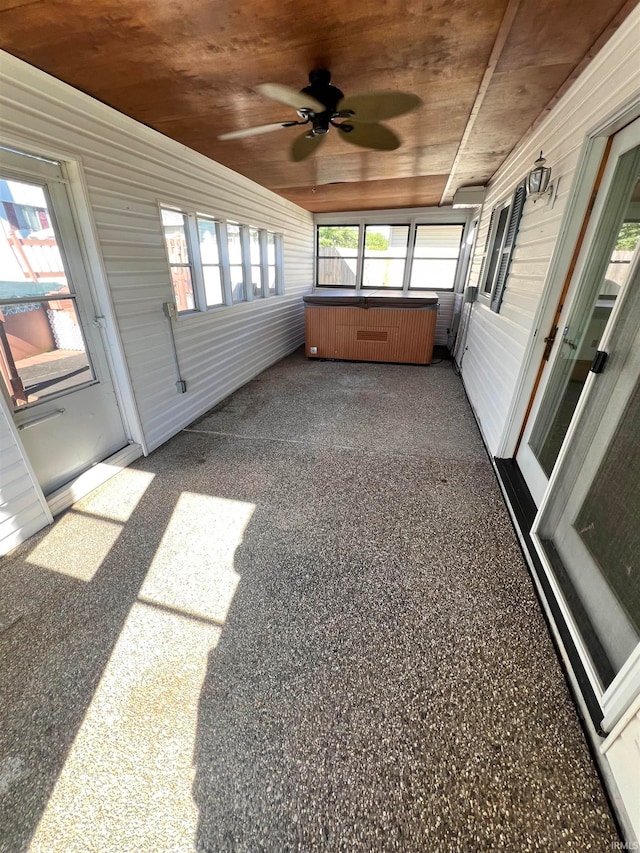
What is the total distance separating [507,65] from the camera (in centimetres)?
192

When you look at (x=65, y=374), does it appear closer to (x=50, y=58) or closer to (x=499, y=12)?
(x=50, y=58)

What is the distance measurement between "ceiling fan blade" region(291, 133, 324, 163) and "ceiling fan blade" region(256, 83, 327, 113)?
0.71 metres

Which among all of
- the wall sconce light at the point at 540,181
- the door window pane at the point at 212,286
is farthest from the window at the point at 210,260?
the wall sconce light at the point at 540,181

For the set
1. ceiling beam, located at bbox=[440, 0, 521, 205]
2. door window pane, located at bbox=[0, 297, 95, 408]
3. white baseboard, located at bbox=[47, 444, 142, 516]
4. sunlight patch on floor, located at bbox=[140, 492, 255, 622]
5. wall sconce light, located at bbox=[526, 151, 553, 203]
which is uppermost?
ceiling beam, located at bbox=[440, 0, 521, 205]

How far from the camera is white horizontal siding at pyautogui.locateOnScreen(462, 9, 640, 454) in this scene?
65.1 inches

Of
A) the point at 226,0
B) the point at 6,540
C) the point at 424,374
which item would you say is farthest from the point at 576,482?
the point at 424,374

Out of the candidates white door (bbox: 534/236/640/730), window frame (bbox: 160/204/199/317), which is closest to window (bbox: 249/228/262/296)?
window frame (bbox: 160/204/199/317)

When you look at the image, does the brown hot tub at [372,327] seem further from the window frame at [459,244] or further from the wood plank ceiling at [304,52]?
the wood plank ceiling at [304,52]

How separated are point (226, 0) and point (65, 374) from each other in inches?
88.5

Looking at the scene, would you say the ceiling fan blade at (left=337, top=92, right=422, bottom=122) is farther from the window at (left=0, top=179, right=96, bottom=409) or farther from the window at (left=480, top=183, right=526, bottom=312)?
the window at (left=0, top=179, right=96, bottom=409)

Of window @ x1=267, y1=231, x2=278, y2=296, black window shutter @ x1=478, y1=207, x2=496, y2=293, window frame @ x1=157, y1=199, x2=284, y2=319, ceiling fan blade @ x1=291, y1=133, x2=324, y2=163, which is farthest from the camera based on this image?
window @ x1=267, y1=231, x2=278, y2=296

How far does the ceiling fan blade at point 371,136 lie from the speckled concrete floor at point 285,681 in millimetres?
2838

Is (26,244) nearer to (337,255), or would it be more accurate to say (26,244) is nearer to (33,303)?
(33,303)

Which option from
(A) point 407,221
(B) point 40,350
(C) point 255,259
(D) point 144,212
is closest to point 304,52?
(D) point 144,212
